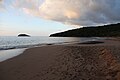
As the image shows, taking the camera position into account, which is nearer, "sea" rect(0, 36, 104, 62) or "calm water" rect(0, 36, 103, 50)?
"sea" rect(0, 36, 104, 62)

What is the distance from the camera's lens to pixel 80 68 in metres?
11.8

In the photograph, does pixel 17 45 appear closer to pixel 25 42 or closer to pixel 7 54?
pixel 25 42

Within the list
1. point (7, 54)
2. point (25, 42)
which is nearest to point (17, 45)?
point (25, 42)

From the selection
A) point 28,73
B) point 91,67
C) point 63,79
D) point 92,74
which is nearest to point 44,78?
point 63,79

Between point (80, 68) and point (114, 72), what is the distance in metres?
2.27

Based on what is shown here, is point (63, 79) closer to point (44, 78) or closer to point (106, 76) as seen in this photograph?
point (44, 78)

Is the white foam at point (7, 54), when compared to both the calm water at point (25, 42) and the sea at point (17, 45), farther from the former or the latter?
the calm water at point (25, 42)

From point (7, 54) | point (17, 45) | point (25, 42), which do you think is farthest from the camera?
point (25, 42)

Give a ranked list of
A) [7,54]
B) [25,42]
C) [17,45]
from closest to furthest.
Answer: [7,54], [17,45], [25,42]

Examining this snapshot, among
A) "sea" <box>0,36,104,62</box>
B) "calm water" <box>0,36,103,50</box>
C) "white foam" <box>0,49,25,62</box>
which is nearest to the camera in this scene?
"white foam" <box>0,49,25,62</box>

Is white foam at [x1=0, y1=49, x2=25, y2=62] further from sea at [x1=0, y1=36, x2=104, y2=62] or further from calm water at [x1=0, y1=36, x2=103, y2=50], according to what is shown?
calm water at [x1=0, y1=36, x2=103, y2=50]

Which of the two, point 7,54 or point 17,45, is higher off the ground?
point 17,45

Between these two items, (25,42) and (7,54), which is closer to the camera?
(7,54)

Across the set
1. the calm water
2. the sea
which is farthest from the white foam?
the calm water
